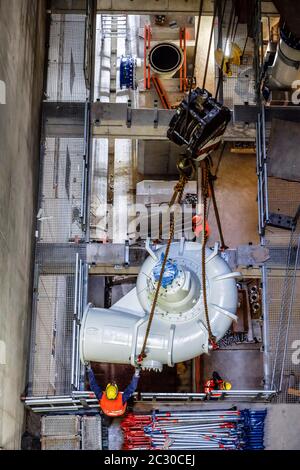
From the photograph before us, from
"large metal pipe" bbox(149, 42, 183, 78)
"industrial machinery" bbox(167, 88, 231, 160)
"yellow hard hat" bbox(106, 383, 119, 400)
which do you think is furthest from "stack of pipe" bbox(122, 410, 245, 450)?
"large metal pipe" bbox(149, 42, 183, 78)

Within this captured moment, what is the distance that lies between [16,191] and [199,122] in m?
3.88

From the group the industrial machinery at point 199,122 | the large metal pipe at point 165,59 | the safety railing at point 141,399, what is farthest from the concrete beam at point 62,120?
the safety railing at point 141,399

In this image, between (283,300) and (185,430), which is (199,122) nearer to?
(283,300)

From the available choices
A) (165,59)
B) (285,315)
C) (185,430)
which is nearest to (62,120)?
(165,59)

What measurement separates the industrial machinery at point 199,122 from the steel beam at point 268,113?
445 cm

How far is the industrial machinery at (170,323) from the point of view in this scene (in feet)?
45.1

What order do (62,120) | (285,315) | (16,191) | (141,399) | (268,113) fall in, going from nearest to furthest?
(16,191) → (141,399) → (285,315) → (62,120) → (268,113)

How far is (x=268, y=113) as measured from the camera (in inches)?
688

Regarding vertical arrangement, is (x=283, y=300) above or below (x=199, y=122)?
below

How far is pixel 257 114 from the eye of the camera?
17.5m

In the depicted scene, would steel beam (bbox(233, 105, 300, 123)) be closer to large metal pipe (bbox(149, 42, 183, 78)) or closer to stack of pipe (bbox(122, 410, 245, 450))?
large metal pipe (bbox(149, 42, 183, 78))
